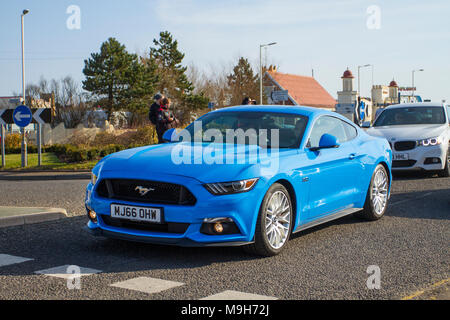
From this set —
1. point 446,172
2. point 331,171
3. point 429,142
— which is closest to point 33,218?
point 331,171

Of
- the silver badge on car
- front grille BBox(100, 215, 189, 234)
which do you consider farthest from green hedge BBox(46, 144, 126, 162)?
the silver badge on car

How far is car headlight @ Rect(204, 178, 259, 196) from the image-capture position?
534 cm

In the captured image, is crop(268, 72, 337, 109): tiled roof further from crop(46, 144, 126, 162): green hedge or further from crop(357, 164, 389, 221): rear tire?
crop(357, 164, 389, 221): rear tire

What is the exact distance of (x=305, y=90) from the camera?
77.4 m

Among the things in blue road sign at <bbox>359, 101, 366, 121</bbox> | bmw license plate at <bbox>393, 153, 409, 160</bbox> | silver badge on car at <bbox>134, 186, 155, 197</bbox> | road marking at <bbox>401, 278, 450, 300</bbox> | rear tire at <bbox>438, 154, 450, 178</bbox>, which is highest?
blue road sign at <bbox>359, 101, 366, 121</bbox>

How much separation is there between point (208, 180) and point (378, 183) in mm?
3383

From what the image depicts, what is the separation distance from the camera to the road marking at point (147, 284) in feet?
15.0

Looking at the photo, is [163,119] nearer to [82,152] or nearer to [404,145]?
[404,145]

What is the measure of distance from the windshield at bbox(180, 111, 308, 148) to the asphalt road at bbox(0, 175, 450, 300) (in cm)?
116

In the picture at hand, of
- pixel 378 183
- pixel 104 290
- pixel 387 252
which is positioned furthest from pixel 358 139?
pixel 104 290

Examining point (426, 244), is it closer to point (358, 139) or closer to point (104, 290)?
point (358, 139)

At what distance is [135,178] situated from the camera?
5.51m

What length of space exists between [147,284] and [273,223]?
60.9 inches

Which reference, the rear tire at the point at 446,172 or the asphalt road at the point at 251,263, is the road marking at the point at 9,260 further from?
the rear tire at the point at 446,172
